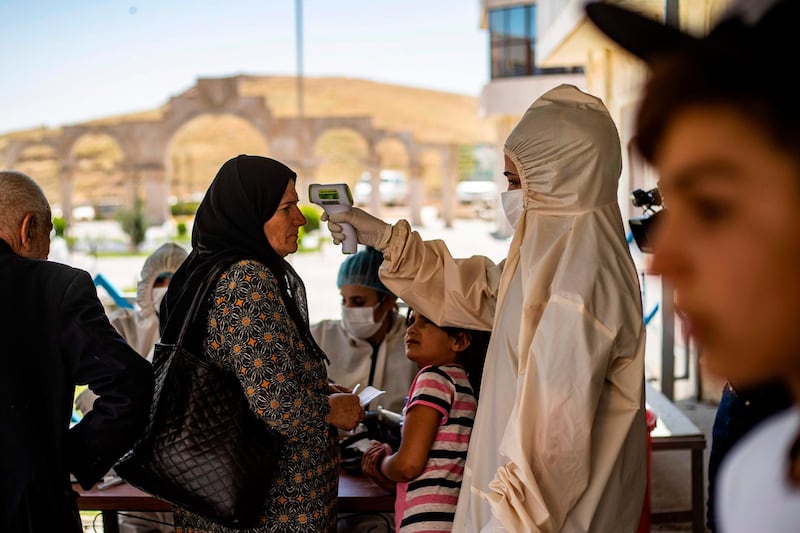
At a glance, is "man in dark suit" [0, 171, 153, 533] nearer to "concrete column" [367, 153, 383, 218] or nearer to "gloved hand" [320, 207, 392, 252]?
"gloved hand" [320, 207, 392, 252]

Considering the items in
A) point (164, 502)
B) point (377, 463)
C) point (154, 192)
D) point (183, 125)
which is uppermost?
point (183, 125)

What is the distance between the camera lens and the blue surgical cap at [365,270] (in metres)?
3.81

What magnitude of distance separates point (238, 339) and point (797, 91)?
5.41ft

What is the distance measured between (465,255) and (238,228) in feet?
65.6

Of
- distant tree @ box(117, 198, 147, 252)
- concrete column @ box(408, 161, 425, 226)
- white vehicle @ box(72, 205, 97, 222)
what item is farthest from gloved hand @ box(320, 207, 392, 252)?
white vehicle @ box(72, 205, 97, 222)

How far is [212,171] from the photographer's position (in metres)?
70.8

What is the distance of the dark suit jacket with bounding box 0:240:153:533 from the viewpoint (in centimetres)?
193

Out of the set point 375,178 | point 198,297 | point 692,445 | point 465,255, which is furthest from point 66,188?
point 198,297


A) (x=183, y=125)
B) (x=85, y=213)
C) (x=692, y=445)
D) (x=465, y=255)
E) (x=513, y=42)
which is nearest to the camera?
(x=692, y=445)

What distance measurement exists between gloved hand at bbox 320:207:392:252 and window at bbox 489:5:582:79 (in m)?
22.6

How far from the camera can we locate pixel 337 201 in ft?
8.78

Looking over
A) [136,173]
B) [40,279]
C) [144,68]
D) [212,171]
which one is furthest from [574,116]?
[144,68]

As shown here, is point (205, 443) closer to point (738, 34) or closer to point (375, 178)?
point (738, 34)

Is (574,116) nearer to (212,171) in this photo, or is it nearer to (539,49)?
(539,49)
